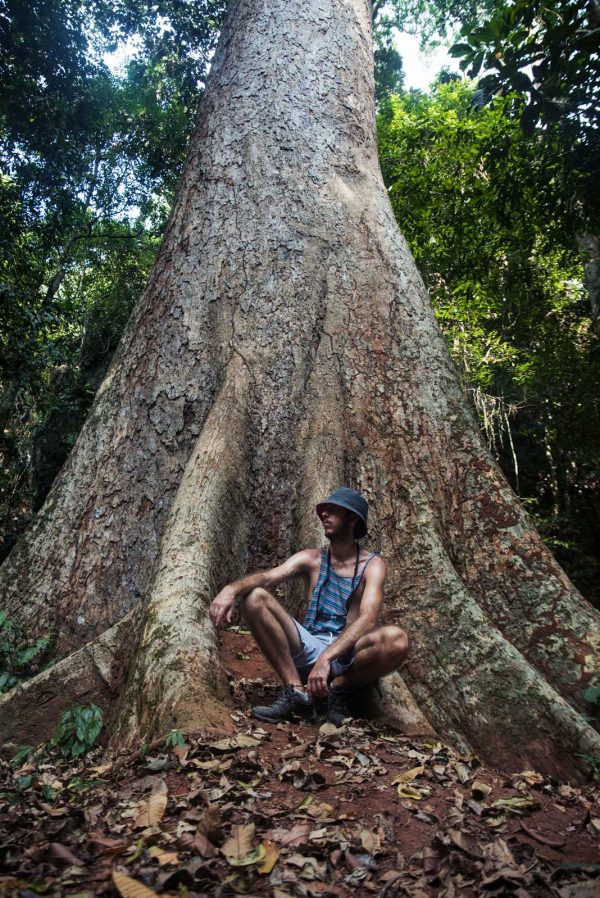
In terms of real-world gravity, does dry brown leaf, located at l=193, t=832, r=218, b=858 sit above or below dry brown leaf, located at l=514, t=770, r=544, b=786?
below

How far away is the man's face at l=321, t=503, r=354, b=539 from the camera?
3836 millimetres

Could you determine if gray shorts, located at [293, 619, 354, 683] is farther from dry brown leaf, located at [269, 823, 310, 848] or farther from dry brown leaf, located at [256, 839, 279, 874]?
dry brown leaf, located at [256, 839, 279, 874]

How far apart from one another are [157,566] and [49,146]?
11059 millimetres

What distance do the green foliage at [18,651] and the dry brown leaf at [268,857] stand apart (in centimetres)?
254

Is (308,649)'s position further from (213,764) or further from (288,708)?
(213,764)

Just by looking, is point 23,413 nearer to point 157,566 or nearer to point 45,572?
point 45,572

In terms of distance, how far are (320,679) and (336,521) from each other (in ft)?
3.05

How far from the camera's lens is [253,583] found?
3.59m

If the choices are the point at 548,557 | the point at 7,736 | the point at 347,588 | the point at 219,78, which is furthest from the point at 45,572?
the point at 219,78

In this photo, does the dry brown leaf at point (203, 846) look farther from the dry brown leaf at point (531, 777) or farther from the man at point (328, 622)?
the dry brown leaf at point (531, 777)

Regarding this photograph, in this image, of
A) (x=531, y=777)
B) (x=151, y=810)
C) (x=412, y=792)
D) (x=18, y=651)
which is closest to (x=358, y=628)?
(x=412, y=792)

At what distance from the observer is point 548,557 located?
425 cm

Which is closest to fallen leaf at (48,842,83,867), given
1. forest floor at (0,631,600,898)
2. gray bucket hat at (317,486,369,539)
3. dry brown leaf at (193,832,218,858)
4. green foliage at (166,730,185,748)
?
forest floor at (0,631,600,898)

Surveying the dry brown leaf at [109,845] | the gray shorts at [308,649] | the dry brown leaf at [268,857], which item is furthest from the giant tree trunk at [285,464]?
the dry brown leaf at [268,857]
